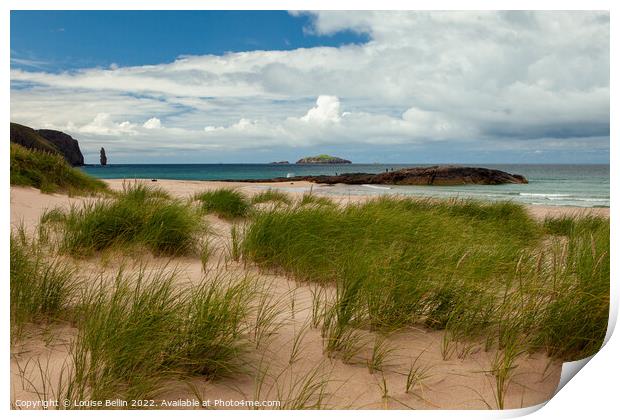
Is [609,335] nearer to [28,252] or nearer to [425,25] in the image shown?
[425,25]

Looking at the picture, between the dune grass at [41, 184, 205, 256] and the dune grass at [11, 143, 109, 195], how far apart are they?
3.33 meters

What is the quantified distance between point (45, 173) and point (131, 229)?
4.61 m

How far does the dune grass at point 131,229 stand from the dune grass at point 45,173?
333cm

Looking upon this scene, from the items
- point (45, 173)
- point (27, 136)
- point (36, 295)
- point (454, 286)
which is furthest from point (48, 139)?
point (454, 286)

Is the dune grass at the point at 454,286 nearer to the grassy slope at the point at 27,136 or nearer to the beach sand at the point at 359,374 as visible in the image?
the beach sand at the point at 359,374

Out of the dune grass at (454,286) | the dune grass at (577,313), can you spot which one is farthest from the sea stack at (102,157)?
the dune grass at (577,313)

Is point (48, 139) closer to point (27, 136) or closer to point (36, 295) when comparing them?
point (27, 136)

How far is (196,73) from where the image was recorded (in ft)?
10.9

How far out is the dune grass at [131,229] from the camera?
3637mm

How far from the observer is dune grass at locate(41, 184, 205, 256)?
3.64 m

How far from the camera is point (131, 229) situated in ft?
12.6

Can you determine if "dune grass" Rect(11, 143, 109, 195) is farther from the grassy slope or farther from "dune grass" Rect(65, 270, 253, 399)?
"dune grass" Rect(65, 270, 253, 399)

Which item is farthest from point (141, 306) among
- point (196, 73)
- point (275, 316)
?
point (196, 73)

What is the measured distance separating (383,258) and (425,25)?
1465 millimetres
